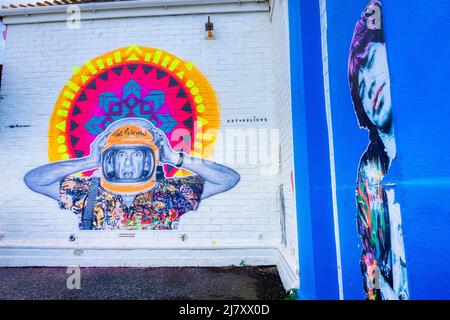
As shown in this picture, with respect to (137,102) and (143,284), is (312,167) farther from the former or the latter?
(137,102)

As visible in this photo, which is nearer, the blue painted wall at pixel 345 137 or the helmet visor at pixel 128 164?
the blue painted wall at pixel 345 137

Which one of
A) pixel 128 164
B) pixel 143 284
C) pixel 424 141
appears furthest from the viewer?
pixel 128 164

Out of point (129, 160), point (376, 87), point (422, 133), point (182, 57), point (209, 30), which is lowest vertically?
point (422, 133)

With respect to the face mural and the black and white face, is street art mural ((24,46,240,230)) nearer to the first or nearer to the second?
the face mural

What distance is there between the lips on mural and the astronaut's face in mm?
380

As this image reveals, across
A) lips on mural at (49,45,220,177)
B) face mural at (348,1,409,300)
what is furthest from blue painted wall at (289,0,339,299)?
lips on mural at (49,45,220,177)

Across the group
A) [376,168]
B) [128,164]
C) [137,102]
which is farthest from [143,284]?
[376,168]

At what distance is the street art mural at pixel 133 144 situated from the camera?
15.5 ft

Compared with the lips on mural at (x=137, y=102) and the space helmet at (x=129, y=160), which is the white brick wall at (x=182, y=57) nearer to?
the lips on mural at (x=137, y=102)

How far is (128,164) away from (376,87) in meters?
4.17

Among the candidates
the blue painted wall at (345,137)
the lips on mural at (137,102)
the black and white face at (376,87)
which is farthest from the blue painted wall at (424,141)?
the lips on mural at (137,102)

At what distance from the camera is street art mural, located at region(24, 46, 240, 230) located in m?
4.71

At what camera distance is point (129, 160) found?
4.81m

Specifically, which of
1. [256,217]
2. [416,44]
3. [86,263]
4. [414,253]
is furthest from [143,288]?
[416,44]
